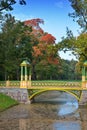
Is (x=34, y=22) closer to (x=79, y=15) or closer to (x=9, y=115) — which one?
(x=79, y=15)

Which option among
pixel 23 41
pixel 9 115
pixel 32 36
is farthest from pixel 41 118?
pixel 32 36

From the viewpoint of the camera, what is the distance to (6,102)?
4512 centimetres

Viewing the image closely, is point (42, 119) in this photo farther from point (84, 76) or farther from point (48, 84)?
Result: point (84, 76)

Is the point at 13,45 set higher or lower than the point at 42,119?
higher

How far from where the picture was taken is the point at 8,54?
63.8m

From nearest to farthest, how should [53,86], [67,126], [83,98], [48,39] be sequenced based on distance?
[67,126]
[83,98]
[53,86]
[48,39]

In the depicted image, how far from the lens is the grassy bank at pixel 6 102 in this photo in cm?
4213

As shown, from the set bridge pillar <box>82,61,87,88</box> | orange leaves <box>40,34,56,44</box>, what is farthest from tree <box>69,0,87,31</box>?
orange leaves <box>40,34,56,44</box>

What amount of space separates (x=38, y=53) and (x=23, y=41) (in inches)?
211

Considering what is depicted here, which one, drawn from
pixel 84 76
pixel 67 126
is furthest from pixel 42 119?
pixel 84 76

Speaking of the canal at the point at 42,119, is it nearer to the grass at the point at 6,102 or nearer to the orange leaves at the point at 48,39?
the grass at the point at 6,102

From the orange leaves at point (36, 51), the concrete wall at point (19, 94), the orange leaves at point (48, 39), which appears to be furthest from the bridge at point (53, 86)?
the orange leaves at point (48, 39)

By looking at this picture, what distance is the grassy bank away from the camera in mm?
42131

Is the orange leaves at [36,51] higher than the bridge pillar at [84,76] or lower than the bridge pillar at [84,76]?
higher
